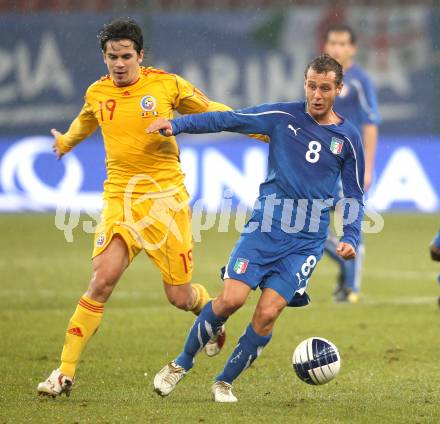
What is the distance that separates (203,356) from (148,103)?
2179 mm

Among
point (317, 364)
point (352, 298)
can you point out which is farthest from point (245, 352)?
point (352, 298)

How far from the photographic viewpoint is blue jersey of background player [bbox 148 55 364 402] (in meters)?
6.41

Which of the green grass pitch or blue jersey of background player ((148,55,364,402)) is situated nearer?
the green grass pitch

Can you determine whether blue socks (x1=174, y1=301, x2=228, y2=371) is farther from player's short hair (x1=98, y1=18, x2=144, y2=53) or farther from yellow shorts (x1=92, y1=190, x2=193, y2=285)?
player's short hair (x1=98, y1=18, x2=144, y2=53)

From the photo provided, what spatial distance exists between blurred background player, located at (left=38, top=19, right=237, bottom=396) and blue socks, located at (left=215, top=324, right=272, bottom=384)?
0.85 m

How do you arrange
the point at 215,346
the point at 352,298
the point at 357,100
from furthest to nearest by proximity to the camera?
the point at 352,298, the point at 357,100, the point at 215,346

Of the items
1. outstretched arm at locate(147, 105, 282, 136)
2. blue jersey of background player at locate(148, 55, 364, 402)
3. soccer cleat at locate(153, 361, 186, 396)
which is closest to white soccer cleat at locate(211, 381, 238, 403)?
blue jersey of background player at locate(148, 55, 364, 402)

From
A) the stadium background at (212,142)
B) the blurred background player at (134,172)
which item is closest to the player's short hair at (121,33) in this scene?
the blurred background player at (134,172)

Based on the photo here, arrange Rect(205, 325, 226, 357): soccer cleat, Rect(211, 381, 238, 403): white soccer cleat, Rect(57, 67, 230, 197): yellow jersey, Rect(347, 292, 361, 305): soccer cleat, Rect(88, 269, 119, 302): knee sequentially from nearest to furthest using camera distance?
Rect(211, 381, 238, 403): white soccer cleat < Rect(88, 269, 119, 302): knee < Rect(57, 67, 230, 197): yellow jersey < Rect(205, 325, 226, 357): soccer cleat < Rect(347, 292, 361, 305): soccer cleat

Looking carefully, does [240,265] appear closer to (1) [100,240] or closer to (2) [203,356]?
(1) [100,240]

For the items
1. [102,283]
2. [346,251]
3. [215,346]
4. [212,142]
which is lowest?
[212,142]

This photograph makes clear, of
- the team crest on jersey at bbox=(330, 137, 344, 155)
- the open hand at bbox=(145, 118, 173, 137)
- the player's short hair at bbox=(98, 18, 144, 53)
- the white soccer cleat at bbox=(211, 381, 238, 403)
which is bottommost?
the white soccer cleat at bbox=(211, 381, 238, 403)

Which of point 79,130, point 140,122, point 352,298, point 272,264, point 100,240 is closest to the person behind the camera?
point 272,264

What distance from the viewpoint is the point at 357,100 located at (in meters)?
10.8
